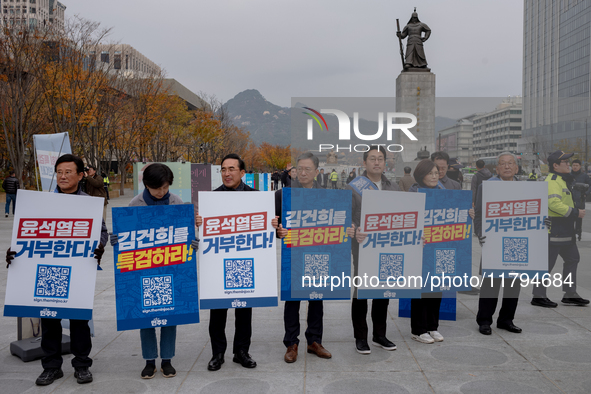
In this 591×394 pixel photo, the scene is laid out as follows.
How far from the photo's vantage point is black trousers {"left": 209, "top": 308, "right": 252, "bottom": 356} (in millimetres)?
4371

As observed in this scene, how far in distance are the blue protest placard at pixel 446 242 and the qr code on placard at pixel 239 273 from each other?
6.00 ft

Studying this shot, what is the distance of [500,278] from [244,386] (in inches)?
123

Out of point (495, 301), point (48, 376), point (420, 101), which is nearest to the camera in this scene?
point (48, 376)

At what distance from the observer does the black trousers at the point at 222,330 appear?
4.37 metres

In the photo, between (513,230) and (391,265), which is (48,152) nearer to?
(391,265)

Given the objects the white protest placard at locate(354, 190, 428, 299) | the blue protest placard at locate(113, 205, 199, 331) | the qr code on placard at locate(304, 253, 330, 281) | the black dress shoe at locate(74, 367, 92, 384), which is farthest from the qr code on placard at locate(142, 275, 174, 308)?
the white protest placard at locate(354, 190, 428, 299)

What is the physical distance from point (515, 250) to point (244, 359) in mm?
3110

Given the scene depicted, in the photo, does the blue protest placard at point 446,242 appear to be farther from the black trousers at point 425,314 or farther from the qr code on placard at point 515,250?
the qr code on placard at point 515,250

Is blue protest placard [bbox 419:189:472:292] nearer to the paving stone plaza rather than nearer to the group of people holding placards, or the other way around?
the group of people holding placards

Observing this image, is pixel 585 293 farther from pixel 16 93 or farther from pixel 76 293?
pixel 16 93

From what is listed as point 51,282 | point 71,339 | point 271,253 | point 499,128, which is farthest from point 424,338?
point 499,128

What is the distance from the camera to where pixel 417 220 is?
4.86 m

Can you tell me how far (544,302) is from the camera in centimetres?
629

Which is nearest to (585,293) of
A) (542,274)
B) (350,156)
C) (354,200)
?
(542,274)
